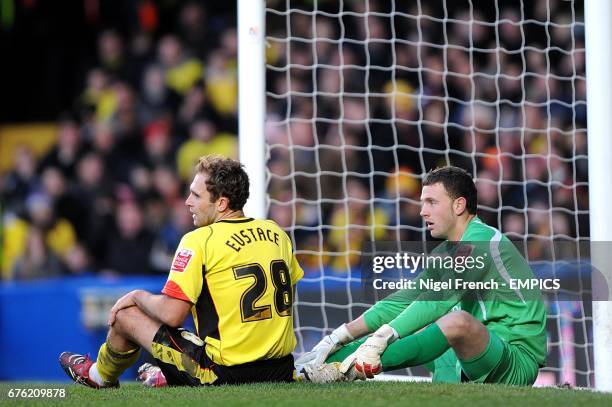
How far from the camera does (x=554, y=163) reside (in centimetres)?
934

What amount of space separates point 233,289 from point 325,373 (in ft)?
2.07

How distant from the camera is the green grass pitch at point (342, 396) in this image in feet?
14.1


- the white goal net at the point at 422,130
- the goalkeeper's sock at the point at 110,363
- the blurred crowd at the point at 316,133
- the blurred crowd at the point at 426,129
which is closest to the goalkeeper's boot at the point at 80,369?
the goalkeeper's sock at the point at 110,363

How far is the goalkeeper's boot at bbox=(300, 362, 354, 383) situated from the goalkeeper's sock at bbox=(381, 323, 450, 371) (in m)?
0.24

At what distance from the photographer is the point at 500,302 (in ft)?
17.3

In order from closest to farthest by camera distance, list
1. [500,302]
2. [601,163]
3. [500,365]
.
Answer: [500,365] → [500,302] → [601,163]

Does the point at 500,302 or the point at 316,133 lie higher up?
the point at 316,133

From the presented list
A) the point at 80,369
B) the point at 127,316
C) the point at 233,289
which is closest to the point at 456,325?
the point at 233,289

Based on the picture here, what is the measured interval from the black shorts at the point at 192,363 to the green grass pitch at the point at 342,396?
0.32 ft

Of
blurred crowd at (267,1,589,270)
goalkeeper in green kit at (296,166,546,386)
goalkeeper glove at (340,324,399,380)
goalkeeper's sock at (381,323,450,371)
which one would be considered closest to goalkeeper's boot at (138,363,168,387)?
goalkeeper in green kit at (296,166,546,386)

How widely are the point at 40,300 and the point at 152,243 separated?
4.86 ft

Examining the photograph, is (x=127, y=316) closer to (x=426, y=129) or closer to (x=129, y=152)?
(x=426, y=129)

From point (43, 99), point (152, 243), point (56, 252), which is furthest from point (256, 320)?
point (43, 99)

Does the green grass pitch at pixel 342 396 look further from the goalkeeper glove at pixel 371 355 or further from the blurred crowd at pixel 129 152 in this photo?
the blurred crowd at pixel 129 152
